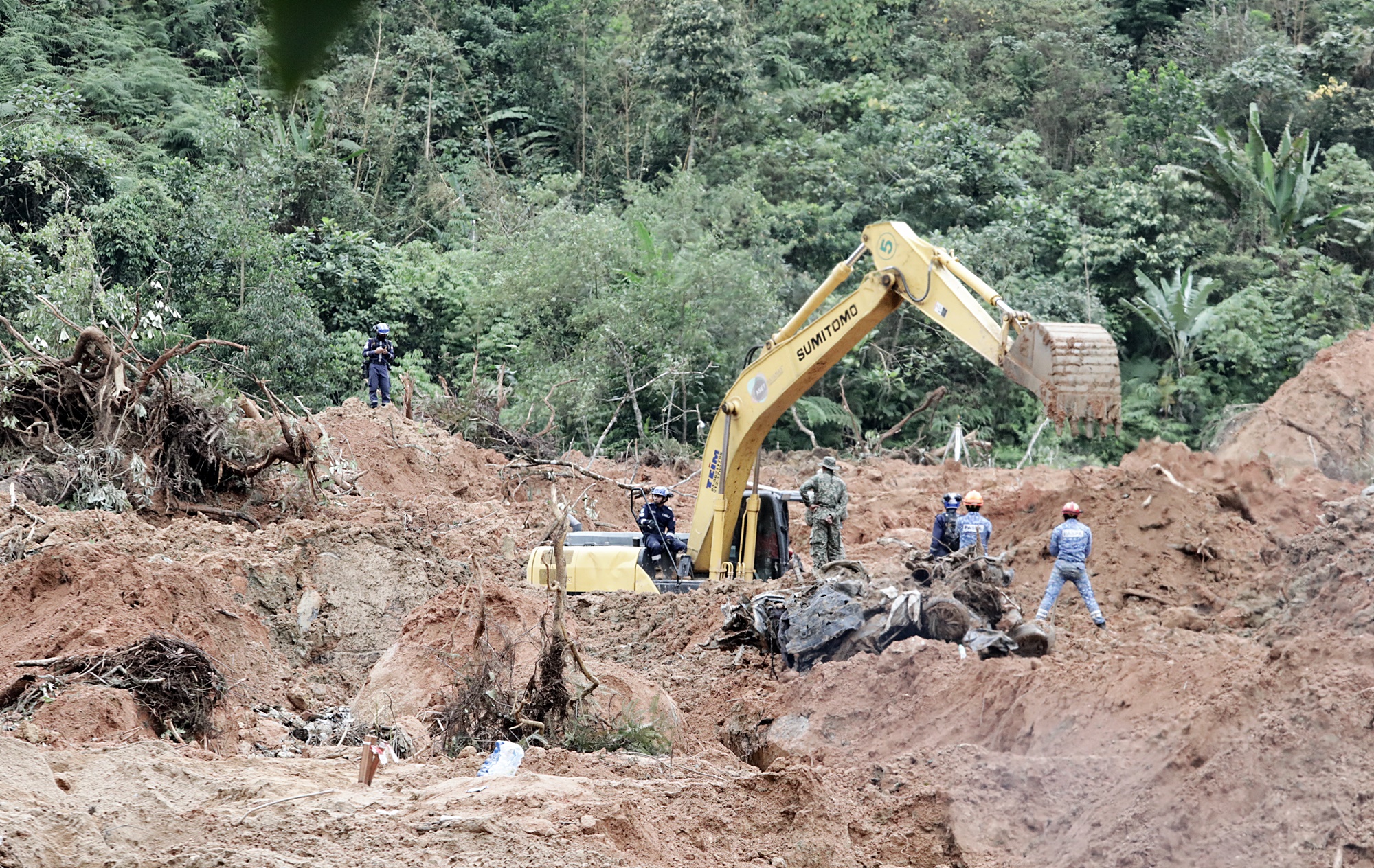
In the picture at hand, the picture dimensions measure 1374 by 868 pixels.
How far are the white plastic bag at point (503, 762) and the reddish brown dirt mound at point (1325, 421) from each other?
Answer: 50.1 ft

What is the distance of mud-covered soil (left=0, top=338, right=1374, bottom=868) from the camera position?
20.2 feet

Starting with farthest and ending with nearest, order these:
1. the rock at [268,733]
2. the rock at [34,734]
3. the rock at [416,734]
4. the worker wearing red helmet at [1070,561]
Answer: the worker wearing red helmet at [1070,561]
the rock at [268,733]
the rock at [416,734]
the rock at [34,734]

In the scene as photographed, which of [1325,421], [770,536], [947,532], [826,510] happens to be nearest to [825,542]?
[826,510]

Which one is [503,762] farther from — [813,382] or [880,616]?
[813,382]

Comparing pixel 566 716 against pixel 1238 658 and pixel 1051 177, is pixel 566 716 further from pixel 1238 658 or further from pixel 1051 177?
pixel 1051 177

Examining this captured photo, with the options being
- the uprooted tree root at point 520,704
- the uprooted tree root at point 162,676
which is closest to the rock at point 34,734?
the uprooted tree root at point 162,676

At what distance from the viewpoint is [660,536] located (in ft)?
44.2

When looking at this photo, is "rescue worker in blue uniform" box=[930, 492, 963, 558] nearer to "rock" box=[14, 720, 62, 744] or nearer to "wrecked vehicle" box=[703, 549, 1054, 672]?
"wrecked vehicle" box=[703, 549, 1054, 672]

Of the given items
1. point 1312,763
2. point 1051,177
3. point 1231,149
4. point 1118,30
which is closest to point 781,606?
point 1312,763

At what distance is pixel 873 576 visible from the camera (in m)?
13.0

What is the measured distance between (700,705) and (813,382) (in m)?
3.76

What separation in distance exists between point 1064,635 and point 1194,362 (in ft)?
49.9

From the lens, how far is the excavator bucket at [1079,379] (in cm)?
1011

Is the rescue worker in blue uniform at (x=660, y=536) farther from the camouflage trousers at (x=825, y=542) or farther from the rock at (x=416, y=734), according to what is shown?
the rock at (x=416, y=734)
